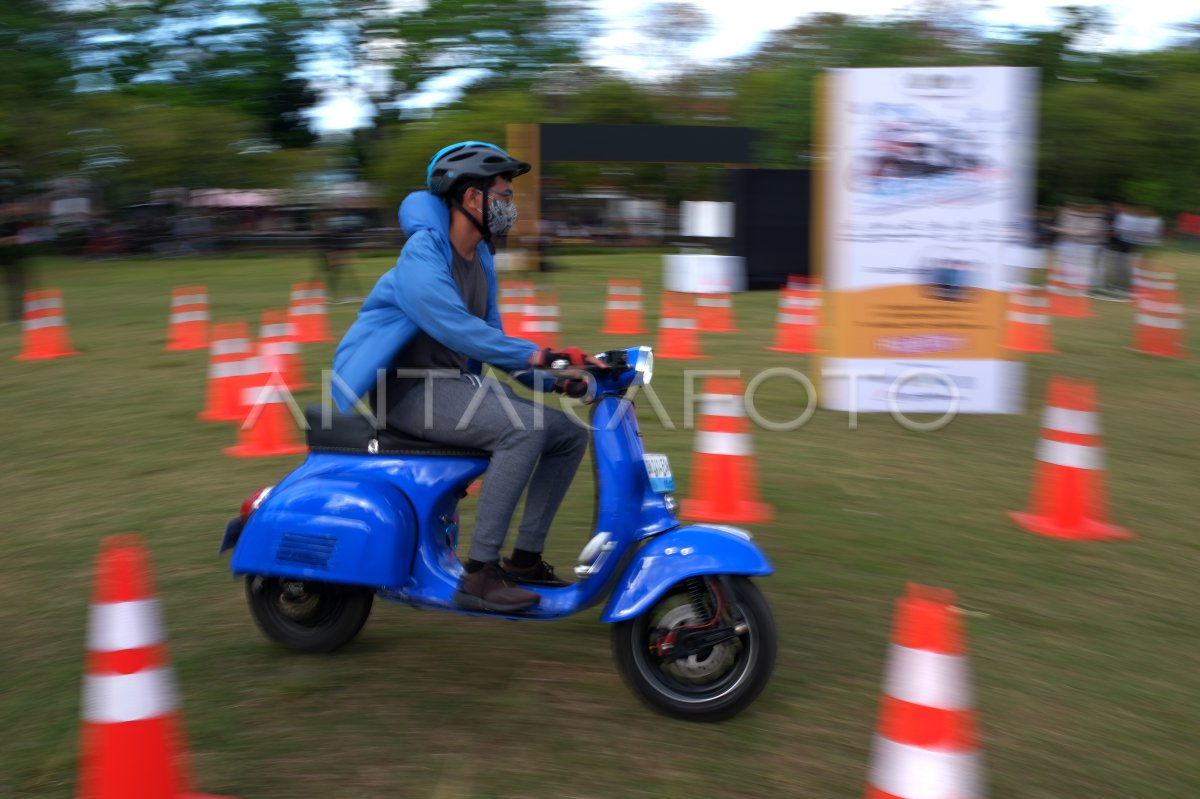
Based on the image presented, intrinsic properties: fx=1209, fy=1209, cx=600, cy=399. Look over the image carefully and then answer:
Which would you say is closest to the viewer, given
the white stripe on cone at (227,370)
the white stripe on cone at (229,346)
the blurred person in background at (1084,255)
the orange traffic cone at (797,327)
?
the white stripe on cone at (227,370)

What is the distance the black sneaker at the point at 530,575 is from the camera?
4.61m

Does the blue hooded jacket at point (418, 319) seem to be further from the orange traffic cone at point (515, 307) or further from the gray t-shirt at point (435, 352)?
the orange traffic cone at point (515, 307)

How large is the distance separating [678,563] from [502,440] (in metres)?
0.81

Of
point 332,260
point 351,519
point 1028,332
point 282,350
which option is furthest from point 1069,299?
point 351,519

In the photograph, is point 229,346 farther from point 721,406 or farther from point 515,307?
point 515,307

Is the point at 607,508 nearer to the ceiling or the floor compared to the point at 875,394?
nearer to the ceiling

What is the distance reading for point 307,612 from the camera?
480 cm

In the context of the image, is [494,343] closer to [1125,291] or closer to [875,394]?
[875,394]

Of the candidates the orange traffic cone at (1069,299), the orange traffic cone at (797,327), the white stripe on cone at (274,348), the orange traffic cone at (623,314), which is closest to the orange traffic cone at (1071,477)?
the white stripe on cone at (274,348)

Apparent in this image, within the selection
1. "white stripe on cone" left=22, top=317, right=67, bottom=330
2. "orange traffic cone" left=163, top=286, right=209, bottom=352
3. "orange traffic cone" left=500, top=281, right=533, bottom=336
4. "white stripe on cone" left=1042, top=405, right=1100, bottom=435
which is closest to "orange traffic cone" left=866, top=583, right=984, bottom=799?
"white stripe on cone" left=1042, top=405, right=1100, bottom=435

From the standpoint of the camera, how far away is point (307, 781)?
373 cm

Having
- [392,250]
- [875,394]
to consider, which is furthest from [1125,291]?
[392,250]

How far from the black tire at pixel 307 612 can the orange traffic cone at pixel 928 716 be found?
2.45m

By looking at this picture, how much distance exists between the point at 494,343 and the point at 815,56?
38.9m
